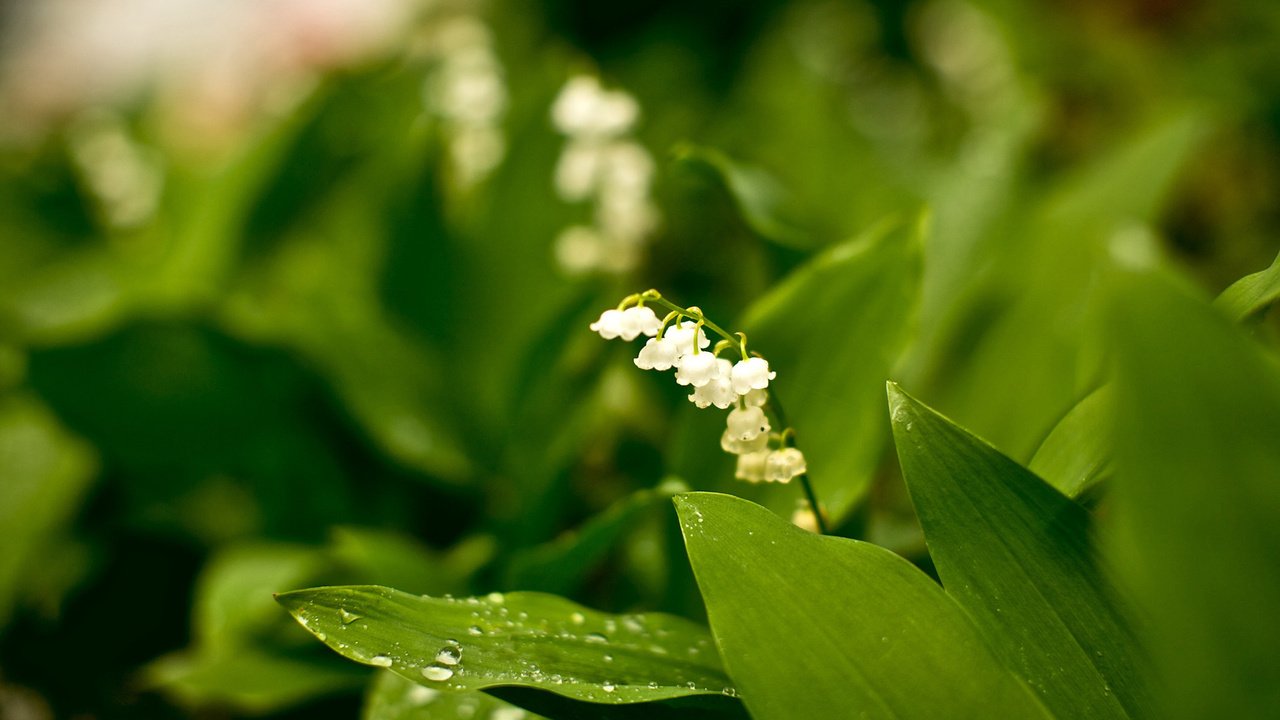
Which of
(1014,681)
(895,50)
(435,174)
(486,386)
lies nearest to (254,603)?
(486,386)

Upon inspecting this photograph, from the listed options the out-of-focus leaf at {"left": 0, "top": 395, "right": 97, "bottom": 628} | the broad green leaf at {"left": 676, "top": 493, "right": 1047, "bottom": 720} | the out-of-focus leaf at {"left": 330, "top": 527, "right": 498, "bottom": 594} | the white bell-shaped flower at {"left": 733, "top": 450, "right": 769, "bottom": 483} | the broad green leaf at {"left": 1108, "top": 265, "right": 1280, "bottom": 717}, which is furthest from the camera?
the out-of-focus leaf at {"left": 0, "top": 395, "right": 97, "bottom": 628}

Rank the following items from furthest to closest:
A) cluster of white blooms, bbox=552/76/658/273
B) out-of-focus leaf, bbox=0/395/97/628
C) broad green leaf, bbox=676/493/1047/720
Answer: out-of-focus leaf, bbox=0/395/97/628, cluster of white blooms, bbox=552/76/658/273, broad green leaf, bbox=676/493/1047/720

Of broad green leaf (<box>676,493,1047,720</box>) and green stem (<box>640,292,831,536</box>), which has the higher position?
green stem (<box>640,292,831,536</box>)

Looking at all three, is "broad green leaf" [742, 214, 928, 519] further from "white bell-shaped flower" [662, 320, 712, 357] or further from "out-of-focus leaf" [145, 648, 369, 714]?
"out-of-focus leaf" [145, 648, 369, 714]

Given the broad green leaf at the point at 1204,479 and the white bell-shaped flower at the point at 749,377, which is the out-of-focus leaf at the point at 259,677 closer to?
the white bell-shaped flower at the point at 749,377

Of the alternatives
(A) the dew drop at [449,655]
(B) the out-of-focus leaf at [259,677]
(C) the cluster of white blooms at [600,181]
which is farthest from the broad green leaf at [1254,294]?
(B) the out-of-focus leaf at [259,677]

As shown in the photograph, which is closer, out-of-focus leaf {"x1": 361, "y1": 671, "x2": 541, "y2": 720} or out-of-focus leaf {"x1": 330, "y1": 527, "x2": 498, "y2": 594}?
out-of-focus leaf {"x1": 361, "y1": 671, "x2": 541, "y2": 720}

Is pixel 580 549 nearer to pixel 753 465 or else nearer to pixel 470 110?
pixel 753 465

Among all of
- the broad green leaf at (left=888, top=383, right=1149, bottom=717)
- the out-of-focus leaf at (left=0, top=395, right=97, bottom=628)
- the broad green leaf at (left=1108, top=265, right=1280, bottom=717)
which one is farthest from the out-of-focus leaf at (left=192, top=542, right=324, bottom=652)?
the broad green leaf at (left=1108, top=265, right=1280, bottom=717)

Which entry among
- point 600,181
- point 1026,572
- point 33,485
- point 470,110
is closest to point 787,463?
point 1026,572

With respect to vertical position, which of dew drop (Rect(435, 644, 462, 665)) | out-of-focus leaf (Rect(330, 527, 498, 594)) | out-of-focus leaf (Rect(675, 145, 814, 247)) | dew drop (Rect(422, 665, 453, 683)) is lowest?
dew drop (Rect(422, 665, 453, 683))
